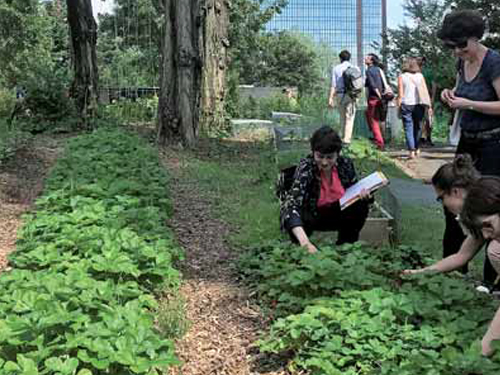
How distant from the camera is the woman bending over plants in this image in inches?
142

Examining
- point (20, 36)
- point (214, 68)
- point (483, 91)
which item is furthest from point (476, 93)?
point (20, 36)

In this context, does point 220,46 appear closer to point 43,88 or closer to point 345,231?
point 43,88

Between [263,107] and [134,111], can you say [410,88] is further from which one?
[263,107]

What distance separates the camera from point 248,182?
9555 mm

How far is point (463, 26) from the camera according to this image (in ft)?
15.8

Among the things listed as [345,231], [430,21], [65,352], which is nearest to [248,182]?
[345,231]

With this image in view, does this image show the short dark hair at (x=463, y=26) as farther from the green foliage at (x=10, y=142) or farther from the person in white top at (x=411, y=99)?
the person in white top at (x=411, y=99)

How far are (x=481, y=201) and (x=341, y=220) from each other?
1.96 metres

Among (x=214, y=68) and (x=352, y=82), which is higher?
(x=214, y=68)

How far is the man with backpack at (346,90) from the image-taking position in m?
12.8

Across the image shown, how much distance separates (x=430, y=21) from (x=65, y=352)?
2587 centimetres

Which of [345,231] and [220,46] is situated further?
[220,46]

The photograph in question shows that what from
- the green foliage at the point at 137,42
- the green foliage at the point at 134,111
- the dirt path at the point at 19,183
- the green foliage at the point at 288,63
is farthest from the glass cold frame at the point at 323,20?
the dirt path at the point at 19,183

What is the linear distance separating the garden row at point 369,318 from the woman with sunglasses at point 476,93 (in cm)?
98
